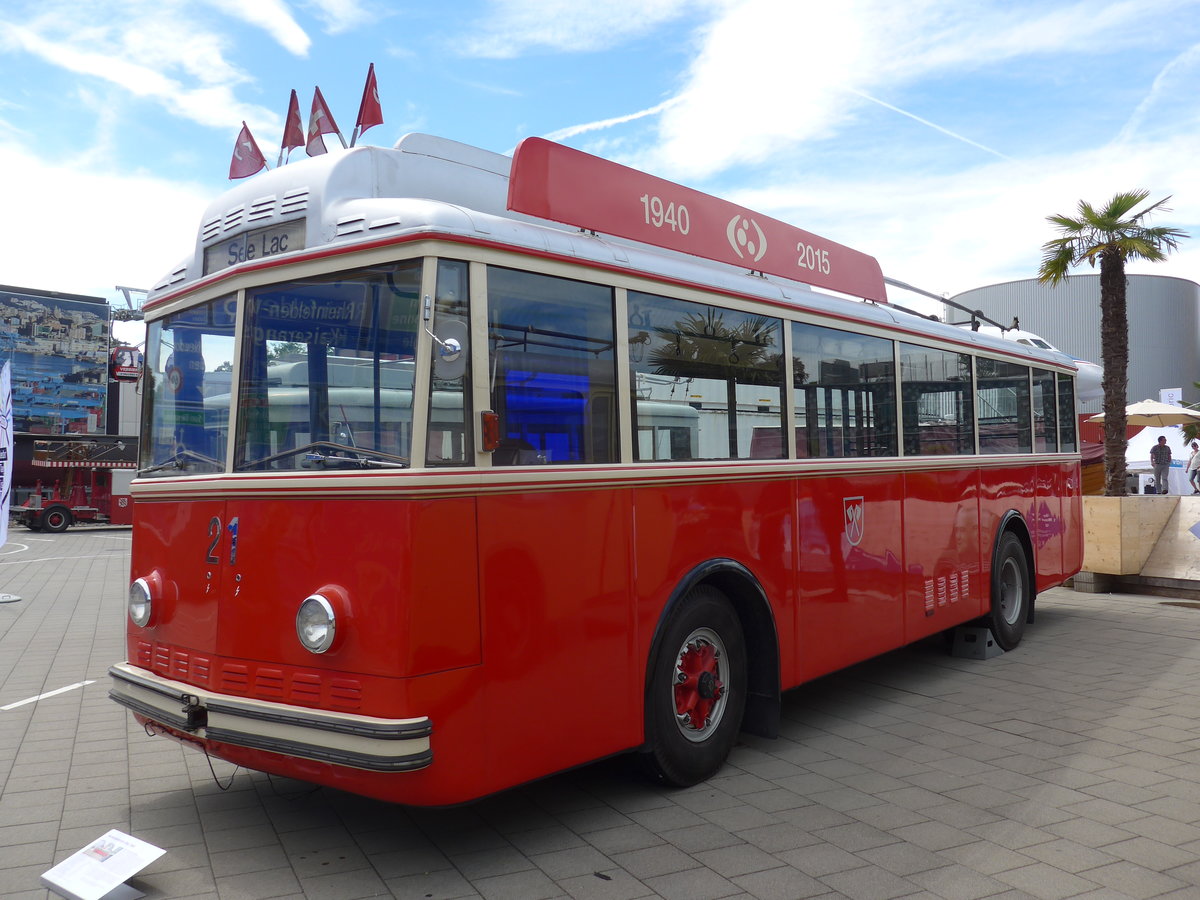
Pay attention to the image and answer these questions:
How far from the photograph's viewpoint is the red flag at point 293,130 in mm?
5648

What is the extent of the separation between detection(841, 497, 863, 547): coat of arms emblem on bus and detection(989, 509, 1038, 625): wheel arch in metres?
2.58

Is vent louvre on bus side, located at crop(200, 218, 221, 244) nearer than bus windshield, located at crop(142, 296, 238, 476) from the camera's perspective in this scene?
No

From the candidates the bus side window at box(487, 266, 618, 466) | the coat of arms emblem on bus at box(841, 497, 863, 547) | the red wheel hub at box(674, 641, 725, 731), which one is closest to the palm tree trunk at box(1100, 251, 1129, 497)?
the coat of arms emblem on bus at box(841, 497, 863, 547)

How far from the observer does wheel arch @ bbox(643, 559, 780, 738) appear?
5219mm

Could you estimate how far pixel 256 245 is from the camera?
14.2ft

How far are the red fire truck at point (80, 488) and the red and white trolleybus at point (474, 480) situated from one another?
2845 centimetres

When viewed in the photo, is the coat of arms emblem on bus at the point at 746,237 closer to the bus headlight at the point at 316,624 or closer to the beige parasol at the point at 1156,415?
the bus headlight at the point at 316,624

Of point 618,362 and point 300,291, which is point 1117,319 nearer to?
A: point 618,362

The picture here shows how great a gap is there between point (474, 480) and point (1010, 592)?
21.8 ft

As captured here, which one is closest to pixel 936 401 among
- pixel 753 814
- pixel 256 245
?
pixel 753 814

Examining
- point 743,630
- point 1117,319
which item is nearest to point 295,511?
point 743,630

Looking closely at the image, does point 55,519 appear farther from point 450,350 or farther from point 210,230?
point 450,350

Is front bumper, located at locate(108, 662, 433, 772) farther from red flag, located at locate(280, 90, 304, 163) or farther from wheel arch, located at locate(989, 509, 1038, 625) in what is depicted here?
wheel arch, located at locate(989, 509, 1038, 625)

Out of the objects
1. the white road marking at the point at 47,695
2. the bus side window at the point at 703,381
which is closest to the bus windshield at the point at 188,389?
the bus side window at the point at 703,381
